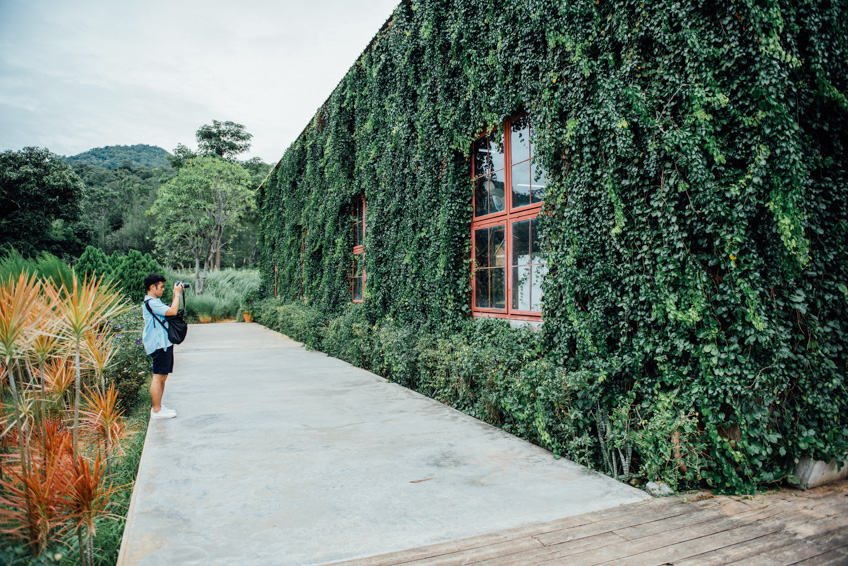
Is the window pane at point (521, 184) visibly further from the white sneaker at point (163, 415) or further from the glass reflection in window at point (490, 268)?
the white sneaker at point (163, 415)

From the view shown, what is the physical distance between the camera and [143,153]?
6084cm

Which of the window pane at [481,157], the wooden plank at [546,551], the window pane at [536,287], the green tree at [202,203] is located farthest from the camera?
the green tree at [202,203]

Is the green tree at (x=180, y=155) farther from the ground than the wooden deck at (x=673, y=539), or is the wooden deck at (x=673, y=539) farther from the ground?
the green tree at (x=180, y=155)

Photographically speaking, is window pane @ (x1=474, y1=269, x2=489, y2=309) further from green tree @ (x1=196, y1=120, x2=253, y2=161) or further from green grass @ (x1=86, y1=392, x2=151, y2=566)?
green tree @ (x1=196, y1=120, x2=253, y2=161)

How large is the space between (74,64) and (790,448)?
12.4m

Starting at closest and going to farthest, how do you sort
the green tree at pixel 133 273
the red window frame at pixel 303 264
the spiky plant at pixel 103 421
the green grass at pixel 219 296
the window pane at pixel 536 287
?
the spiky plant at pixel 103 421 < the window pane at pixel 536 287 < the green tree at pixel 133 273 < the red window frame at pixel 303 264 < the green grass at pixel 219 296

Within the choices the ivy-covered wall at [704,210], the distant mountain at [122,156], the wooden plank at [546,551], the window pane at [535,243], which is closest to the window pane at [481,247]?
the window pane at [535,243]

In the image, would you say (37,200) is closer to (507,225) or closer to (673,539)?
(507,225)

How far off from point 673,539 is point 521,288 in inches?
119

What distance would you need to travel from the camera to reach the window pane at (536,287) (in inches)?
192

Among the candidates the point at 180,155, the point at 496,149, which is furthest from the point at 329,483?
the point at 180,155

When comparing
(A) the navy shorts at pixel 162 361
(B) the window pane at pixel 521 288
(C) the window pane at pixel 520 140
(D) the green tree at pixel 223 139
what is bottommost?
(A) the navy shorts at pixel 162 361

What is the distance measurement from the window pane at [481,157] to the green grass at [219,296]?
16054 millimetres

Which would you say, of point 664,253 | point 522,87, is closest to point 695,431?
point 664,253
